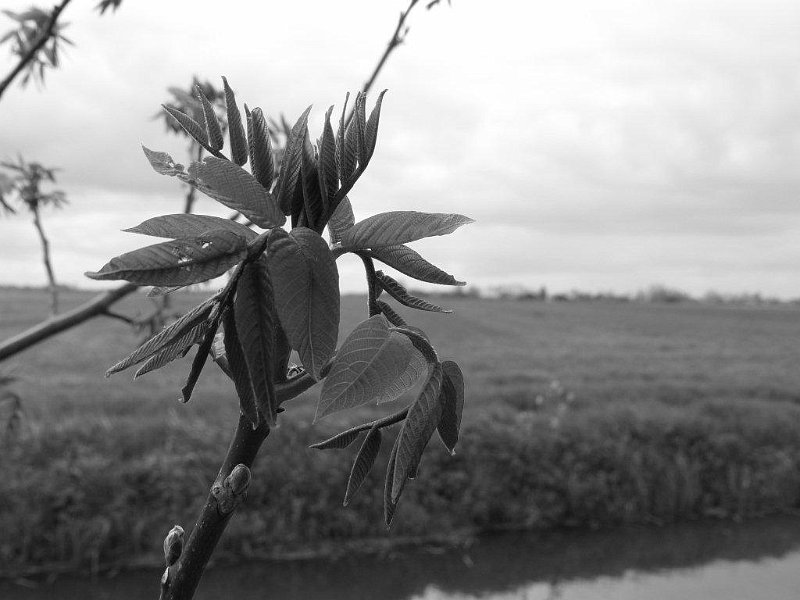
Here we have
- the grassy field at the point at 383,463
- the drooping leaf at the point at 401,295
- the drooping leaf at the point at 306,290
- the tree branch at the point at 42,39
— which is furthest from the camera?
the grassy field at the point at 383,463

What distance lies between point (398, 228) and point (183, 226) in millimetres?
129

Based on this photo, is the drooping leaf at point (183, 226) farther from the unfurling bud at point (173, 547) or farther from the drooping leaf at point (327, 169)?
the unfurling bud at point (173, 547)

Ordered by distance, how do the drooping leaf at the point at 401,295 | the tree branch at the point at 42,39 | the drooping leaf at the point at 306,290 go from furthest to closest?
the tree branch at the point at 42,39 < the drooping leaf at the point at 401,295 < the drooping leaf at the point at 306,290

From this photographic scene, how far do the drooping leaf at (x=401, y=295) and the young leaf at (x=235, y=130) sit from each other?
119mm

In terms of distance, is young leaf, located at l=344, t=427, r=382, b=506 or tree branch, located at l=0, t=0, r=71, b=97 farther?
tree branch, located at l=0, t=0, r=71, b=97

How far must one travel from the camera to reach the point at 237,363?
1.50 ft

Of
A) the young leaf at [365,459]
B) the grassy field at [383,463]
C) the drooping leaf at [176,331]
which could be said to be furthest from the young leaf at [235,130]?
the grassy field at [383,463]

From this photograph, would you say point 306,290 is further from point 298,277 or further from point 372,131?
point 372,131

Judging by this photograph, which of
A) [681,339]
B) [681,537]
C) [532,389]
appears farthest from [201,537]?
[681,339]

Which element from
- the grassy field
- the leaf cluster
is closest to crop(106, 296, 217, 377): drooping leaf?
the leaf cluster

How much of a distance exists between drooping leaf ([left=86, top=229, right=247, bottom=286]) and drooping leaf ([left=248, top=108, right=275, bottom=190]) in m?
0.08

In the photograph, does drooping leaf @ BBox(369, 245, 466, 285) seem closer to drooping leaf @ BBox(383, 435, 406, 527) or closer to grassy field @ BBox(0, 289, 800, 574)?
drooping leaf @ BBox(383, 435, 406, 527)

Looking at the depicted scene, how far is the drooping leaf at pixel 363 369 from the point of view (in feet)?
1.55

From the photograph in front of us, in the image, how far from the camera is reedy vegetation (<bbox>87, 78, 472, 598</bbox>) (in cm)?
44
